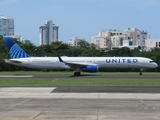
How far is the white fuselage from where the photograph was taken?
55.1 metres

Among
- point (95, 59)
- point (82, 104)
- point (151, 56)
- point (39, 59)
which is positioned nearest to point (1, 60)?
point (39, 59)

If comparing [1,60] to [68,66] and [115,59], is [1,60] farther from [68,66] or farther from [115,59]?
[115,59]

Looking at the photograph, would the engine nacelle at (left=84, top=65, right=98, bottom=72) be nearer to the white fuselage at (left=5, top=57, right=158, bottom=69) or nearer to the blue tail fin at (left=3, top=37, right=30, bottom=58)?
the white fuselage at (left=5, top=57, right=158, bottom=69)

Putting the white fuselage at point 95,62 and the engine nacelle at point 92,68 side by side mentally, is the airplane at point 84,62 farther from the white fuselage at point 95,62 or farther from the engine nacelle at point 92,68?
the engine nacelle at point 92,68

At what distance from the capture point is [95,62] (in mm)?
55562

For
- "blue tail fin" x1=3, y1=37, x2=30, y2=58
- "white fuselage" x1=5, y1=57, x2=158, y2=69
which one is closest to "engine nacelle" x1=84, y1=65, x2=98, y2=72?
"white fuselage" x1=5, y1=57, x2=158, y2=69

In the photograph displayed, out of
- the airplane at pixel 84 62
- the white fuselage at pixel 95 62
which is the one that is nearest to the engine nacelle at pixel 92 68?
the airplane at pixel 84 62

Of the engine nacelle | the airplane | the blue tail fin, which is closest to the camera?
the engine nacelle

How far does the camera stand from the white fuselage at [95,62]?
5506cm

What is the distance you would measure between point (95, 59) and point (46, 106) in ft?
127

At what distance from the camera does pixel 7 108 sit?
1664cm

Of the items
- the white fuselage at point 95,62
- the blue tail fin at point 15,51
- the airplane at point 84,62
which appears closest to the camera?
the airplane at point 84,62

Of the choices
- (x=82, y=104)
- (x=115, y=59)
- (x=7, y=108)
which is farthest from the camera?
(x=115, y=59)

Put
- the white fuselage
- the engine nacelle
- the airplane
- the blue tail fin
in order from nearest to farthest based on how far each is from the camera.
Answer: the engine nacelle, the airplane, the white fuselage, the blue tail fin
